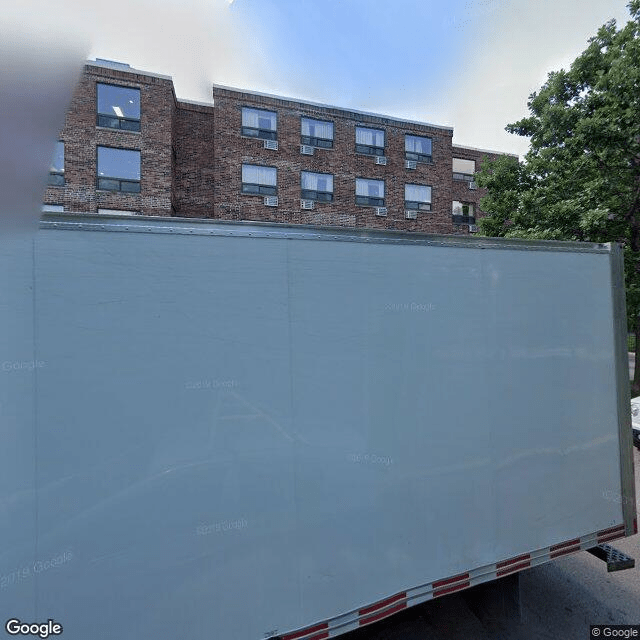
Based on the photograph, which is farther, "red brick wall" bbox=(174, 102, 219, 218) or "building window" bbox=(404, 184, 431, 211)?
"building window" bbox=(404, 184, 431, 211)

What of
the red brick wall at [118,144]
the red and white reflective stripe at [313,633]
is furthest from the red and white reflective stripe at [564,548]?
the red brick wall at [118,144]

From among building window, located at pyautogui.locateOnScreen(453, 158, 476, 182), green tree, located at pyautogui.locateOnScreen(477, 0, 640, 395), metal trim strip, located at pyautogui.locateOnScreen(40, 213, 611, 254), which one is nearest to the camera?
metal trim strip, located at pyautogui.locateOnScreen(40, 213, 611, 254)

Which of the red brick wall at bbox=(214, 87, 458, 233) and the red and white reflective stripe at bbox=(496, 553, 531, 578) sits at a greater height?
the red brick wall at bbox=(214, 87, 458, 233)

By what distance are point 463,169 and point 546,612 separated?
2659cm

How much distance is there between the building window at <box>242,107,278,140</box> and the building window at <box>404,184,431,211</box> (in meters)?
7.99

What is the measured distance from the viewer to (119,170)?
1609 centimetres

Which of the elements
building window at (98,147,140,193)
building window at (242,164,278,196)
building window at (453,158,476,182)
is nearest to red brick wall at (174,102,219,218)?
building window at (242,164,278,196)

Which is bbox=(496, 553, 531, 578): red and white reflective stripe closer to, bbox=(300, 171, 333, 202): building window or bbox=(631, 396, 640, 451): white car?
bbox=(631, 396, 640, 451): white car

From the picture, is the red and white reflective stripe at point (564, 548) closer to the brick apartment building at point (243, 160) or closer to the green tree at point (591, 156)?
the green tree at point (591, 156)

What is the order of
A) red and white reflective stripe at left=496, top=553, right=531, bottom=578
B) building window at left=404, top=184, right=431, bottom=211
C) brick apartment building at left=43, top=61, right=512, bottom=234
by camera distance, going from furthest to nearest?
building window at left=404, top=184, right=431, bottom=211
brick apartment building at left=43, top=61, right=512, bottom=234
red and white reflective stripe at left=496, top=553, right=531, bottom=578

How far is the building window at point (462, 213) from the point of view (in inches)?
968

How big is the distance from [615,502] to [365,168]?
65.9 ft

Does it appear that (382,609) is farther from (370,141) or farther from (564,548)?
(370,141)

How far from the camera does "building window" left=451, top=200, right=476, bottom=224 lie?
2459cm
